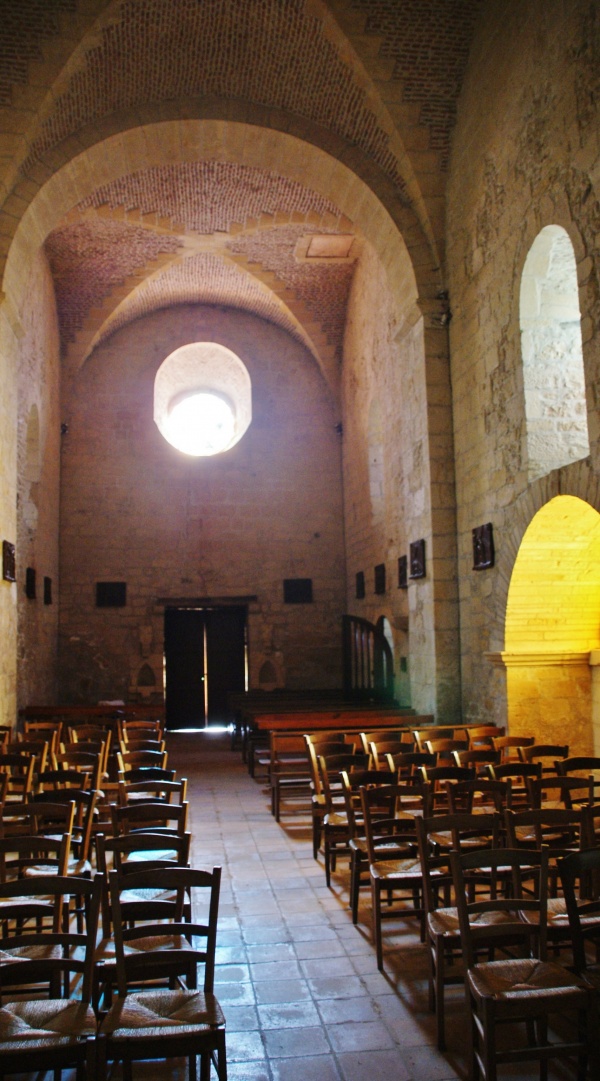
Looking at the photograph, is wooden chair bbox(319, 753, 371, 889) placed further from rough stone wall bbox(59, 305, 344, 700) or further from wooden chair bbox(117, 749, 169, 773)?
rough stone wall bbox(59, 305, 344, 700)

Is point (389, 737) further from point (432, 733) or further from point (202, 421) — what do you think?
point (202, 421)

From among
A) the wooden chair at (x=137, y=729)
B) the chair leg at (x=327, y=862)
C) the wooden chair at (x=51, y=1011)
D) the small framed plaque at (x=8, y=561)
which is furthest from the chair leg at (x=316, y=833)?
the small framed plaque at (x=8, y=561)

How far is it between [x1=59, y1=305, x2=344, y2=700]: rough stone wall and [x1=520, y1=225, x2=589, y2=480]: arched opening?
29.6 ft

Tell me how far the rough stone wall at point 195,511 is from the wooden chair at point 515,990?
1314cm

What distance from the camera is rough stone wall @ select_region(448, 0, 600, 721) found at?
22.0 feet

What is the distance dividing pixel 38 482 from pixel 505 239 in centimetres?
888

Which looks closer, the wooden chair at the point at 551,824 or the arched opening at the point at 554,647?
the wooden chair at the point at 551,824

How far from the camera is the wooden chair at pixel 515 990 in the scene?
2.80 m

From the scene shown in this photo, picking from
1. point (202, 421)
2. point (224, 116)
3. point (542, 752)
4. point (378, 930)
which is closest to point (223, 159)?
point (224, 116)

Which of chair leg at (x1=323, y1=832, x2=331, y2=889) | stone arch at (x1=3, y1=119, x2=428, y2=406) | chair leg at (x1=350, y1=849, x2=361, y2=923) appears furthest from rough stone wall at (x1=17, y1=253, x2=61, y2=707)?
chair leg at (x1=350, y1=849, x2=361, y2=923)

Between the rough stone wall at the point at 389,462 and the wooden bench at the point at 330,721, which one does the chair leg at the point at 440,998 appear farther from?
the rough stone wall at the point at 389,462

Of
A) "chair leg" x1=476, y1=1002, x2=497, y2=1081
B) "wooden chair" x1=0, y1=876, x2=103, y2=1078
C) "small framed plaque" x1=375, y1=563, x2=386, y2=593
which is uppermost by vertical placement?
"small framed plaque" x1=375, y1=563, x2=386, y2=593

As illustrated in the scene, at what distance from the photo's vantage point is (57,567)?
52.2 ft

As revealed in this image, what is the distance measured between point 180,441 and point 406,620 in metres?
7.73
